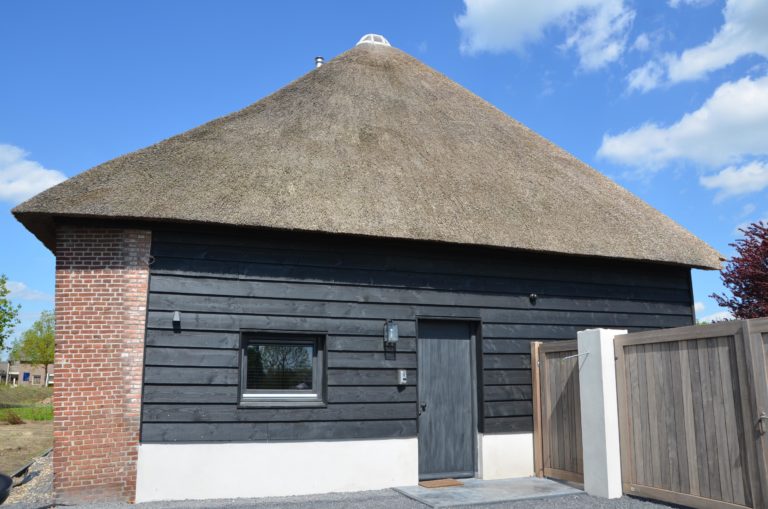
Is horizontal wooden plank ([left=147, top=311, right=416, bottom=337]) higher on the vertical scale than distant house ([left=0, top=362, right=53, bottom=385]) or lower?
higher

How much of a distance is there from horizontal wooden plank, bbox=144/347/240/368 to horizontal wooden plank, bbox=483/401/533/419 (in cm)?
341

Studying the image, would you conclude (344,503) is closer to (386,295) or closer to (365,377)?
(365,377)

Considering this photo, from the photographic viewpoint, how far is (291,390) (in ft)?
24.1

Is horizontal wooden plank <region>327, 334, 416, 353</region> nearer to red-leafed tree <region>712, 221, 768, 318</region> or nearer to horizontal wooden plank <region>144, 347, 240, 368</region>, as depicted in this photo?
horizontal wooden plank <region>144, 347, 240, 368</region>

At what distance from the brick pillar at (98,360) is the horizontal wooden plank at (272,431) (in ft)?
1.00

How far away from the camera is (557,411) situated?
7.98 meters

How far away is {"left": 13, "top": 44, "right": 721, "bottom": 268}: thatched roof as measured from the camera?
23.1ft

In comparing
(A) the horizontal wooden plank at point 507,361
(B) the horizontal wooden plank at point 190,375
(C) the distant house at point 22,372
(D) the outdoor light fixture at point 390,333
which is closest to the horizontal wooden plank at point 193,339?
(B) the horizontal wooden plank at point 190,375

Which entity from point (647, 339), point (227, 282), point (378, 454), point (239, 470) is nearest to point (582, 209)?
point (647, 339)

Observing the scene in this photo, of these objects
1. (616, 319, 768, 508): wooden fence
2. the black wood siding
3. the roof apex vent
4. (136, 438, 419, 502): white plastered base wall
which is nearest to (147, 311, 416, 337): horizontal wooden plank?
the black wood siding

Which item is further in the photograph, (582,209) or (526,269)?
(582,209)

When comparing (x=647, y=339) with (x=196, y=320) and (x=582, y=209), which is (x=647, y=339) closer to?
(x=582, y=209)

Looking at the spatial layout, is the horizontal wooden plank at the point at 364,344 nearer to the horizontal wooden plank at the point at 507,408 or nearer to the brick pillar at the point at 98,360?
the horizontal wooden plank at the point at 507,408

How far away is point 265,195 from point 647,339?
15.4 feet
